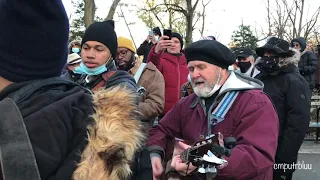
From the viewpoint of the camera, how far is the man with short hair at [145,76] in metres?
Answer: 4.33

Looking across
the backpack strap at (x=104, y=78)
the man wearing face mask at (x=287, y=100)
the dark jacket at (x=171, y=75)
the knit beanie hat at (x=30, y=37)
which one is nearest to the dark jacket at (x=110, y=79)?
the backpack strap at (x=104, y=78)

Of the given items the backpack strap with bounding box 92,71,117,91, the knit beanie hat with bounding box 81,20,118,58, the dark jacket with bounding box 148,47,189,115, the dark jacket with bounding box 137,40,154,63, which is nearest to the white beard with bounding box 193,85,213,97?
the backpack strap with bounding box 92,71,117,91

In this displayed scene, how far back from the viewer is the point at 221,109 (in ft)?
8.99

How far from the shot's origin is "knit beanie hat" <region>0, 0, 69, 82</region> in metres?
1.19

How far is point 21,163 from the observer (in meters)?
1.05

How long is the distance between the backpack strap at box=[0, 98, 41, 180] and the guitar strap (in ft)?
5.93

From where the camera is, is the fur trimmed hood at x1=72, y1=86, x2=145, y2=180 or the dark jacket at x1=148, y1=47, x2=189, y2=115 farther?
the dark jacket at x1=148, y1=47, x2=189, y2=115

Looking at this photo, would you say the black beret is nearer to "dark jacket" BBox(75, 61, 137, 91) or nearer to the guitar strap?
the guitar strap

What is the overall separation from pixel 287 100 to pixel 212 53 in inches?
60.0

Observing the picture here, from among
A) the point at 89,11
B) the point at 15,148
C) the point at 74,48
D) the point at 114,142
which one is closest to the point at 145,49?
the point at 74,48

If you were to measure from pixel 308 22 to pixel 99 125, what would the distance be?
2010cm

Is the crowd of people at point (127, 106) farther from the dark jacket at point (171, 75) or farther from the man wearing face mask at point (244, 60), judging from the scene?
the man wearing face mask at point (244, 60)

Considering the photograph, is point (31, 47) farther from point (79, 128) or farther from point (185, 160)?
A: point (185, 160)

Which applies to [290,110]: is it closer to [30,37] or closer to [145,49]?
[30,37]
